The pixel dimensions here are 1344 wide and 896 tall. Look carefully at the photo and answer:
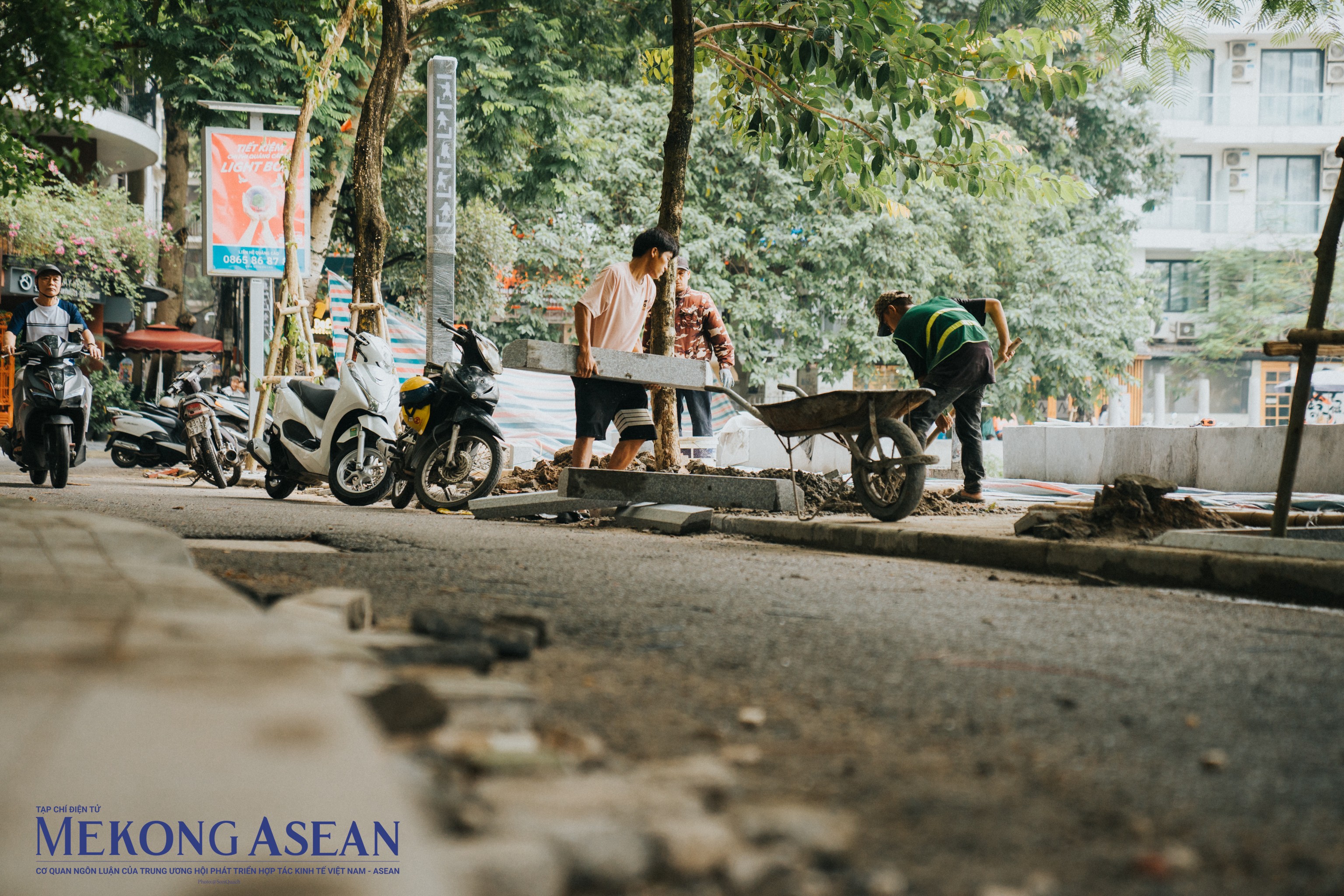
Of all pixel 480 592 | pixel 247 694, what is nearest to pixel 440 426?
pixel 480 592

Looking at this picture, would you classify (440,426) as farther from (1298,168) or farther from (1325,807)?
(1298,168)

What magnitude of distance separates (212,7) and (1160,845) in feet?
58.7

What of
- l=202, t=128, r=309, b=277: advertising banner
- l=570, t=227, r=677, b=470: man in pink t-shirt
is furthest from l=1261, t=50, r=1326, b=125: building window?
l=570, t=227, r=677, b=470: man in pink t-shirt

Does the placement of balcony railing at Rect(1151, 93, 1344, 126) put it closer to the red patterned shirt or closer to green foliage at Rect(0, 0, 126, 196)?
the red patterned shirt

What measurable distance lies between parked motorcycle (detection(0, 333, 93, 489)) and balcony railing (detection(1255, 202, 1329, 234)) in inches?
1444

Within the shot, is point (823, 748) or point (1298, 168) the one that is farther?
point (1298, 168)

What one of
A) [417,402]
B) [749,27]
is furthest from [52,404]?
[749,27]

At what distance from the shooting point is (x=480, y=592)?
4.07m

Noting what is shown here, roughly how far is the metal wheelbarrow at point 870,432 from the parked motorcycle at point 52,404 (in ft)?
19.3

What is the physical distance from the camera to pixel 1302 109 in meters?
38.5

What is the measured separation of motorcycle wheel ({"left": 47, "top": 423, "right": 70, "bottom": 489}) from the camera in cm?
984

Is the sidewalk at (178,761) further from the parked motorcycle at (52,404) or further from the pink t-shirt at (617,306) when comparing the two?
the parked motorcycle at (52,404)

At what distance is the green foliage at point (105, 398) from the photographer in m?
23.6

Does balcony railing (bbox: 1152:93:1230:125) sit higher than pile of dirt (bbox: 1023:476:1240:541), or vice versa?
balcony railing (bbox: 1152:93:1230:125)
